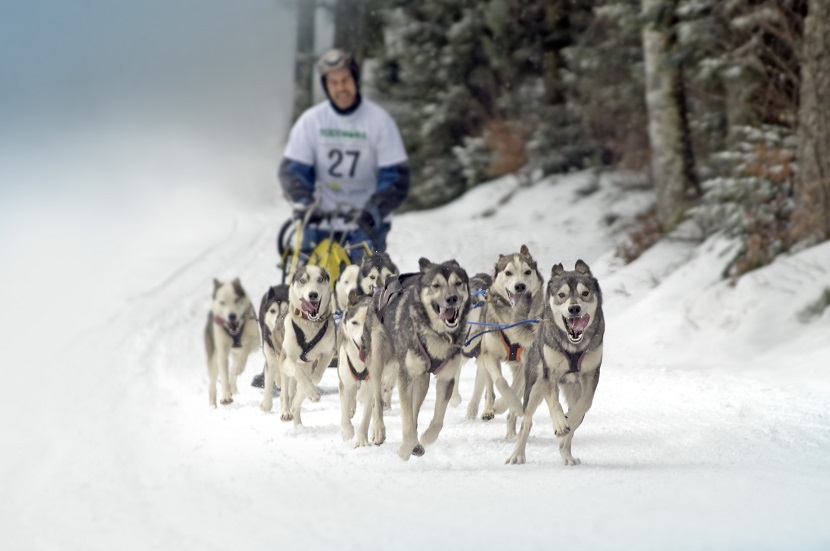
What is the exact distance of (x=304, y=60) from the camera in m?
25.0

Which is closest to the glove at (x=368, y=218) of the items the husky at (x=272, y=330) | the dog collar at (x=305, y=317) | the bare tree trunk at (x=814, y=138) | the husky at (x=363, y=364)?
the husky at (x=272, y=330)

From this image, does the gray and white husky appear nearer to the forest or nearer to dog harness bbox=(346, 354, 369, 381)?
dog harness bbox=(346, 354, 369, 381)

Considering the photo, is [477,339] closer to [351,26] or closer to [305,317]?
[305,317]

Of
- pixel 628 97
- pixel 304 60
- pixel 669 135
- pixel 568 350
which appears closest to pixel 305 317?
pixel 568 350

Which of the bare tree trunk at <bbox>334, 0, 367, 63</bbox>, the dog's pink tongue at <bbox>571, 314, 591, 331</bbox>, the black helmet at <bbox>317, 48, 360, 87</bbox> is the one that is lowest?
the dog's pink tongue at <bbox>571, 314, 591, 331</bbox>

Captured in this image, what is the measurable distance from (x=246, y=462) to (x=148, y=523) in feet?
3.18

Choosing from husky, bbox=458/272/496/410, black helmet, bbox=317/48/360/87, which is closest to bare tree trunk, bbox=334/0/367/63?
black helmet, bbox=317/48/360/87

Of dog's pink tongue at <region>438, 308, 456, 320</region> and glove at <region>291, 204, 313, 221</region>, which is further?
glove at <region>291, 204, 313, 221</region>

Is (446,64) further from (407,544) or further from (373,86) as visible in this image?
(407,544)

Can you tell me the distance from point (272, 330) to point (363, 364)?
4.22 ft

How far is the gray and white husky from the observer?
256 inches

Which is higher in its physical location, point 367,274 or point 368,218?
point 368,218

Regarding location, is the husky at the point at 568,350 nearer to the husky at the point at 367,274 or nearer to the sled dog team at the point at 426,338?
the sled dog team at the point at 426,338

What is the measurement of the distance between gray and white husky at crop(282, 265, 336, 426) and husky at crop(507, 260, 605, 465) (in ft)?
4.72
